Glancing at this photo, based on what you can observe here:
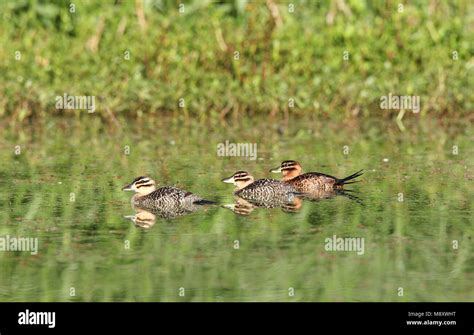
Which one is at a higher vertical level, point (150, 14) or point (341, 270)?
point (150, 14)

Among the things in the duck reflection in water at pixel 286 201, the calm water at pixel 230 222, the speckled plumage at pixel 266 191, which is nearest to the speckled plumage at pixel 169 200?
the calm water at pixel 230 222

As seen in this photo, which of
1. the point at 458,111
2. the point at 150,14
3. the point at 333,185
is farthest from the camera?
the point at 150,14

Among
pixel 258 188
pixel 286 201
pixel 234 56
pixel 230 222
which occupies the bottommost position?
pixel 230 222

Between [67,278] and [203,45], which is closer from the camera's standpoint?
[67,278]

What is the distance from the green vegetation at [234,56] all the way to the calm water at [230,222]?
0.92 meters

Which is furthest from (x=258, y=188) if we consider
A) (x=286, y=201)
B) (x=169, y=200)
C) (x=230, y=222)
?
(x=230, y=222)

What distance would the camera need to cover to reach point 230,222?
10.0 m

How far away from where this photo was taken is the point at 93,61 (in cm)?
1634

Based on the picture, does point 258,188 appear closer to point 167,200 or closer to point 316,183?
point 316,183

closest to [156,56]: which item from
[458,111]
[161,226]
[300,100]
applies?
[300,100]

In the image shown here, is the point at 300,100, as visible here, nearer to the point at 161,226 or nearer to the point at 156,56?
the point at 156,56

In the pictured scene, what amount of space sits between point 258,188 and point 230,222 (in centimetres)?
115
